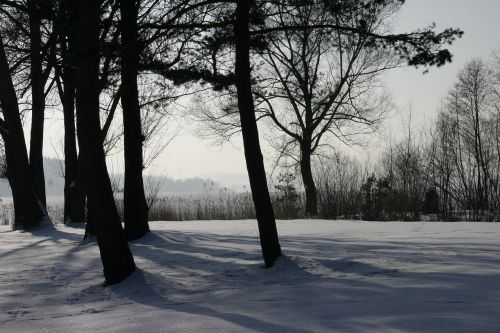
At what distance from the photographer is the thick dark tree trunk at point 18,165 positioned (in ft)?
43.5

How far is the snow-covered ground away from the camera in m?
4.01

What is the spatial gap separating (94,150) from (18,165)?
25.9 ft

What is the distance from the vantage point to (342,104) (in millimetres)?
25766

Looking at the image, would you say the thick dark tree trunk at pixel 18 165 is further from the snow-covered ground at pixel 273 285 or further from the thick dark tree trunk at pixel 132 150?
the thick dark tree trunk at pixel 132 150

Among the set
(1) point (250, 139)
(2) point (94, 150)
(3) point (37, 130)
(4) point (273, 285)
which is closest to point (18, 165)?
(3) point (37, 130)

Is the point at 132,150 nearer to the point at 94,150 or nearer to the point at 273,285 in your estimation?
the point at 94,150

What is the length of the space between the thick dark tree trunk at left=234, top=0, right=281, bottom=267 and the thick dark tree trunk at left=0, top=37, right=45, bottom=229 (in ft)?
28.2

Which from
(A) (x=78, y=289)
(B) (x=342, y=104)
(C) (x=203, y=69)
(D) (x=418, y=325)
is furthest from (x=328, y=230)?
(B) (x=342, y=104)

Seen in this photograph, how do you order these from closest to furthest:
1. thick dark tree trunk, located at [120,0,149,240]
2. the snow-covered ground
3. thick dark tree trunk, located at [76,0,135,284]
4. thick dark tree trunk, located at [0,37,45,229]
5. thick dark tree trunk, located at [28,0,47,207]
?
the snow-covered ground
thick dark tree trunk, located at [76,0,135,284]
thick dark tree trunk, located at [120,0,149,240]
thick dark tree trunk, located at [0,37,45,229]
thick dark tree trunk, located at [28,0,47,207]

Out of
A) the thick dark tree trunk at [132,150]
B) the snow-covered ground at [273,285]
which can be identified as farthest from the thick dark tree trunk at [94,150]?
the thick dark tree trunk at [132,150]

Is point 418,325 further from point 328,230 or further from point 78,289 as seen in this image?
point 328,230

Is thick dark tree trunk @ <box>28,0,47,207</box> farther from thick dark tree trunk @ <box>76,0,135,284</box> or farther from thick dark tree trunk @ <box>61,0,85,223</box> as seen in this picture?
thick dark tree trunk @ <box>76,0,135,284</box>

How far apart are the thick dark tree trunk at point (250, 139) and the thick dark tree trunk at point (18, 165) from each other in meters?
8.60

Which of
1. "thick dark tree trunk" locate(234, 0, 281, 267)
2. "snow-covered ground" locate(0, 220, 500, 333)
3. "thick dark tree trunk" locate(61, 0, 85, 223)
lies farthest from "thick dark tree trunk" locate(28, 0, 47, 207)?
"thick dark tree trunk" locate(234, 0, 281, 267)
